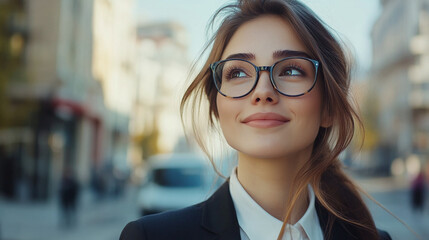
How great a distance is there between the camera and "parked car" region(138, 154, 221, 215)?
399 inches

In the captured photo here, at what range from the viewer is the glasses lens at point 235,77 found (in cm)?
178

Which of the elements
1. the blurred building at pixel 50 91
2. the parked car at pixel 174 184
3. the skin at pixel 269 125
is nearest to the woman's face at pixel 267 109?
the skin at pixel 269 125

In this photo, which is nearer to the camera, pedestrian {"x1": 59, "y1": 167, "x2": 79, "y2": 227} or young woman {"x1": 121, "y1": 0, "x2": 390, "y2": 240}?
young woman {"x1": 121, "y1": 0, "x2": 390, "y2": 240}

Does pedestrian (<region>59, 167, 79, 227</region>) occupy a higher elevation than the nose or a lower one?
lower

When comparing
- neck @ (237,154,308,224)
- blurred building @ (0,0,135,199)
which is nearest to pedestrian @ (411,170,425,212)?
blurred building @ (0,0,135,199)

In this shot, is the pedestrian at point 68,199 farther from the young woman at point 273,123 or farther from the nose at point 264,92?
the nose at point 264,92

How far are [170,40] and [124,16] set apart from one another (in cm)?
5343

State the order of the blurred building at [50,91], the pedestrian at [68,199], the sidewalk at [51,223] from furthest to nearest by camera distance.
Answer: the blurred building at [50,91], the pedestrian at [68,199], the sidewalk at [51,223]

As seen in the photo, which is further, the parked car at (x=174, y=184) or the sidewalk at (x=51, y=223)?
the sidewalk at (x=51, y=223)

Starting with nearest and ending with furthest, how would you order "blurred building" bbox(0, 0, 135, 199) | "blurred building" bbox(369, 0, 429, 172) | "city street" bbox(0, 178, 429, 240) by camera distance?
"city street" bbox(0, 178, 429, 240)
"blurred building" bbox(0, 0, 135, 199)
"blurred building" bbox(369, 0, 429, 172)

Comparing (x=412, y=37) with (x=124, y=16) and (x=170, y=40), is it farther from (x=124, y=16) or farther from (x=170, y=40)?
(x=170, y=40)

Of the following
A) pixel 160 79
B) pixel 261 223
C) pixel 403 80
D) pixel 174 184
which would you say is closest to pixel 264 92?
pixel 261 223

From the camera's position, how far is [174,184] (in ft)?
36.2

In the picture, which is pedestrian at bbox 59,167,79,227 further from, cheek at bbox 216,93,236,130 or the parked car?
cheek at bbox 216,93,236,130
